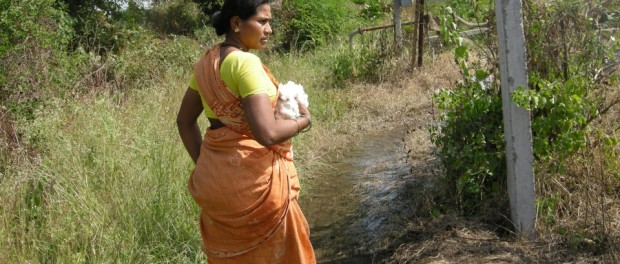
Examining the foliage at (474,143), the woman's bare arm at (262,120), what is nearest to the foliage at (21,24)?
the foliage at (474,143)

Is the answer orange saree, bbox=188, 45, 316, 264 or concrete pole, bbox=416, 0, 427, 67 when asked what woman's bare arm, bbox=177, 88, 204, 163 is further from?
concrete pole, bbox=416, 0, 427, 67

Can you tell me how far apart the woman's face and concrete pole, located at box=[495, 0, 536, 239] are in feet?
5.09

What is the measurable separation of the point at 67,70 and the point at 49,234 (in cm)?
420

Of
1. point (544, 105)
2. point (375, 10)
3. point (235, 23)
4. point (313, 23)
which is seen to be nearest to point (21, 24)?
point (235, 23)

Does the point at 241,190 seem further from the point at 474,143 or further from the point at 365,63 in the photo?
the point at 365,63

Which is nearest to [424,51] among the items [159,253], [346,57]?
[346,57]

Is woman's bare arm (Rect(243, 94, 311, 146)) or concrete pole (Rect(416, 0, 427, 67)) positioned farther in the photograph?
concrete pole (Rect(416, 0, 427, 67))

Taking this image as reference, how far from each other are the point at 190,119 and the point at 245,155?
A: 0.46 metres

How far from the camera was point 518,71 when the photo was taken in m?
3.71

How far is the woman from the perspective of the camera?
254 centimetres

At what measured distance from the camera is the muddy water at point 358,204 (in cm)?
461

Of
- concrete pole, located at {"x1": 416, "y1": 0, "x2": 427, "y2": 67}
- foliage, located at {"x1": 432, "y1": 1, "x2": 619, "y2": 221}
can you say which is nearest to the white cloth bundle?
foliage, located at {"x1": 432, "y1": 1, "x2": 619, "y2": 221}

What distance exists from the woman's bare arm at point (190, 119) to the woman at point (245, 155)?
7cm

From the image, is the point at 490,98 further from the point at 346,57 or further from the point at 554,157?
the point at 346,57
